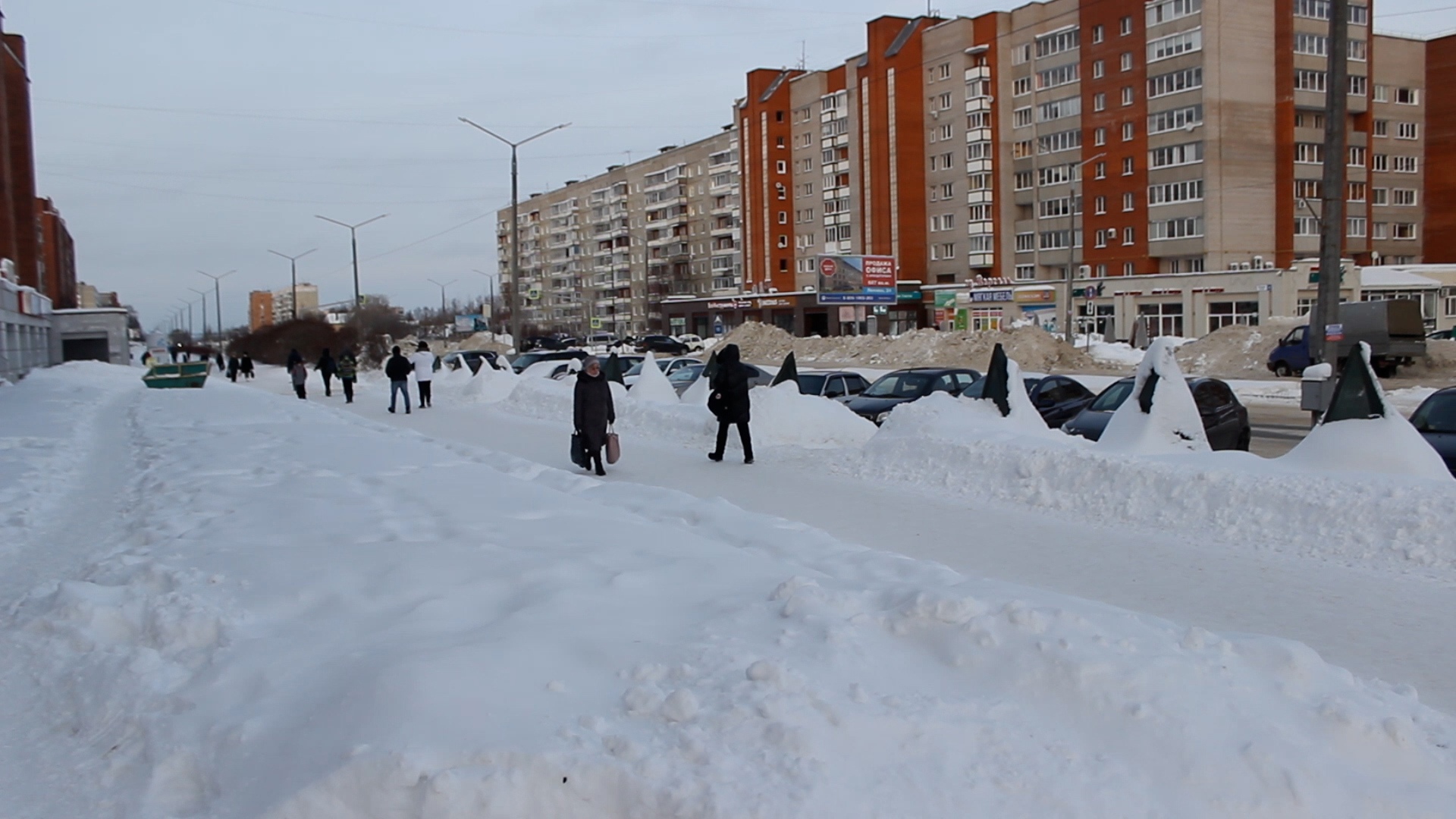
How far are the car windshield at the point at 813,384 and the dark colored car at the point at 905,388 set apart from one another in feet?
4.12

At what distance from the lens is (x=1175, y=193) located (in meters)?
65.6

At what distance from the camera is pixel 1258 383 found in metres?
34.6

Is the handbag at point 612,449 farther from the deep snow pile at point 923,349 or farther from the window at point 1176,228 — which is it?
the window at point 1176,228

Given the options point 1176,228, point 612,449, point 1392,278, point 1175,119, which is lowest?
point 612,449

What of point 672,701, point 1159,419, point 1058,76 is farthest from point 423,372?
point 1058,76

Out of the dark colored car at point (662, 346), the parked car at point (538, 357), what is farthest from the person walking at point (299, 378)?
the dark colored car at point (662, 346)

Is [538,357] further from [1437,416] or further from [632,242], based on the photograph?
[632,242]

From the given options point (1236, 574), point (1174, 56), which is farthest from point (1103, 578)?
point (1174, 56)

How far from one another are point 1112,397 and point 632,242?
115 meters

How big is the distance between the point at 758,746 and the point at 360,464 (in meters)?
10.1

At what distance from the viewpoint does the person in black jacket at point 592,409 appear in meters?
14.2

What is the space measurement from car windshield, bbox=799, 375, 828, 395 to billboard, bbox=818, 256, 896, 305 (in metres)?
46.2

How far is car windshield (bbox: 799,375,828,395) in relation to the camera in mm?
22656

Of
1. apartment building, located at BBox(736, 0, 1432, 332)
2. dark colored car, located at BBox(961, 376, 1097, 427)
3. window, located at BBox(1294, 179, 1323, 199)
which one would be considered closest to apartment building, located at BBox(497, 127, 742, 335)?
apartment building, located at BBox(736, 0, 1432, 332)
